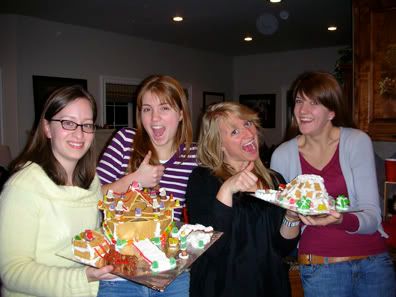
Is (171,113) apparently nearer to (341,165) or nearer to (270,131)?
(341,165)

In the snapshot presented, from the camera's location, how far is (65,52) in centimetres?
782

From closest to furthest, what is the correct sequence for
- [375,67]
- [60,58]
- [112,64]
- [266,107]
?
[375,67]
[60,58]
[112,64]
[266,107]

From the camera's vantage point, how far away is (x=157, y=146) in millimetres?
2289

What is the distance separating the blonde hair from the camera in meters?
2.09

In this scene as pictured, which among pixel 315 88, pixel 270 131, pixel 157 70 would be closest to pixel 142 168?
pixel 315 88

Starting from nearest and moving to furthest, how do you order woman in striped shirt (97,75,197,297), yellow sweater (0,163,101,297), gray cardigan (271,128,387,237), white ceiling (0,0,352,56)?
yellow sweater (0,163,101,297) → gray cardigan (271,128,387,237) → woman in striped shirt (97,75,197,297) → white ceiling (0,0,352,56)

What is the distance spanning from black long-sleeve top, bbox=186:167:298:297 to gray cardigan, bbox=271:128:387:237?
39cm

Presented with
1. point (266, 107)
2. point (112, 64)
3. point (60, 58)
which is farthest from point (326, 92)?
point (266, 107)

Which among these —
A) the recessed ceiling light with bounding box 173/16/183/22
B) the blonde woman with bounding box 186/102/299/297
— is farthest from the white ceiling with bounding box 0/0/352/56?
A: the blonde woman with bounding box 186/102/299/297

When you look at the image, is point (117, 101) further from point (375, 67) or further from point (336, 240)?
point (336, 240)

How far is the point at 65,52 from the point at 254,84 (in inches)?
243

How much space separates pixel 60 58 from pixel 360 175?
22.8 ft

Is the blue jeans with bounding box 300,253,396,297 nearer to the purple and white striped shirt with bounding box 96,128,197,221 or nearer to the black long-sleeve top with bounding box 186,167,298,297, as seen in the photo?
the black long-sleeve top with bounding box 186,167,298,297

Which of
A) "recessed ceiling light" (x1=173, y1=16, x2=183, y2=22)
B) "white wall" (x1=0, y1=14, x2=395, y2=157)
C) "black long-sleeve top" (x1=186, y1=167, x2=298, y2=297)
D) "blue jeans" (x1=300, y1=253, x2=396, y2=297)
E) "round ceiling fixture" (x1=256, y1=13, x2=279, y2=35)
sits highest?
"round ceiling fixture" (x1=256, y1=13, x2=279, y2=35)
